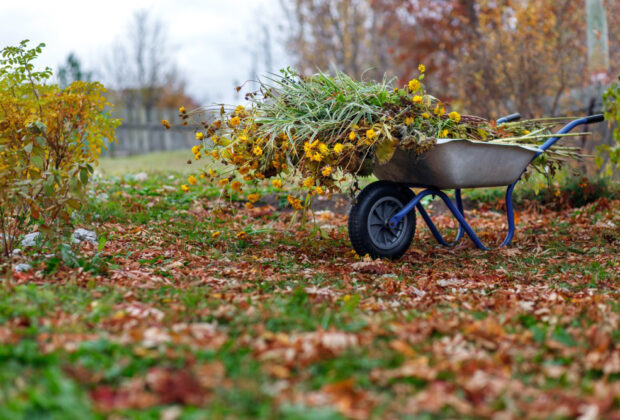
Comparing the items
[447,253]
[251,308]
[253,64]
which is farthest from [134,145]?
[251,308]

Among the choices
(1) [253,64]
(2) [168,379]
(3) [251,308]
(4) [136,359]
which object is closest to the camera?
(2) [168,379]

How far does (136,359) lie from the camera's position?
1971 millimetres

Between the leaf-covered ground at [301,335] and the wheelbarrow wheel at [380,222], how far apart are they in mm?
129

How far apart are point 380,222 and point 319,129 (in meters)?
0.82

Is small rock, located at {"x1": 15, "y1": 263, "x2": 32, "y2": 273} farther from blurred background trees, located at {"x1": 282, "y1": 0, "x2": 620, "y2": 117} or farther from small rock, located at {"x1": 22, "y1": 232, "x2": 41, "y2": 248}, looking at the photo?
blurred background trees, located at {"x1": 282, "y1": 0, "x2": 620, "y2": 117}

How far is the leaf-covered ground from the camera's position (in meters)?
1.72

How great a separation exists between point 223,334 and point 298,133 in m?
1.74

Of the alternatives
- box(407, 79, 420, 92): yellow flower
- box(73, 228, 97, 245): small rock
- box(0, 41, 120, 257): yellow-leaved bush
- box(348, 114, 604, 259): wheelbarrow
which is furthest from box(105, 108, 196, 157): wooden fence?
box(407, 79, 420, 92): yellow flower

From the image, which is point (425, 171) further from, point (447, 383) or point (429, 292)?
point (447, 383)

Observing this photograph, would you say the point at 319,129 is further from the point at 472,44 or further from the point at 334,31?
the point at 334,31

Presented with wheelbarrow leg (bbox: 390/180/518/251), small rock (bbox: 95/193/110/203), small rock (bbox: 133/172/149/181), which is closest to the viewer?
wheelbarrow leg (bbox: 390/180/518/251)

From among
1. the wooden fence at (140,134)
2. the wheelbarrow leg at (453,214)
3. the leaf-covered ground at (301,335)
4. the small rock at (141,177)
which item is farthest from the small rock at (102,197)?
the wooden fence at (140,134)

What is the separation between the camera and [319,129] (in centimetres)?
359

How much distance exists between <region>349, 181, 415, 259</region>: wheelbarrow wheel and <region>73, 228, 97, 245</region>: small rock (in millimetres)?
1845
